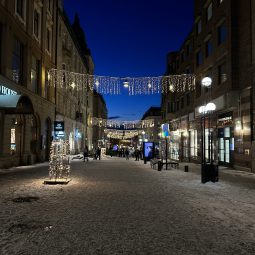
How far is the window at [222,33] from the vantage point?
26.1 m

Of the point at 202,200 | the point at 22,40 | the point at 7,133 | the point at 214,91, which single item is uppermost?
the point at 22,40

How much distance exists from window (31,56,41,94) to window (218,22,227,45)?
55.1 feet

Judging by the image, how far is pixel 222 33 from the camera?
89.2ft

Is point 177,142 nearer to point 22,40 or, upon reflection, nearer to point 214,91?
point 214,91

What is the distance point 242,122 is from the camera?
22.8 meters

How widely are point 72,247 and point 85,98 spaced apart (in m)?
66.9

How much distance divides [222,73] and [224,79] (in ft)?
3.12

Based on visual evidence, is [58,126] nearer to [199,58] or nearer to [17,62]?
[17,62]

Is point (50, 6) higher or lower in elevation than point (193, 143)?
higher

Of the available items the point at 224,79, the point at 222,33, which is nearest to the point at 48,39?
the point at 222,33

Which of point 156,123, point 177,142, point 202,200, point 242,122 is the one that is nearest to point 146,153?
point 177,142

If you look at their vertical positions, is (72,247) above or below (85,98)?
below

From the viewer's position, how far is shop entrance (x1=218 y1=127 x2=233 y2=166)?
25.6 m

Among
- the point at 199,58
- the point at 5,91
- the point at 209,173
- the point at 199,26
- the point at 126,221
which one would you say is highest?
the point at 199,26
